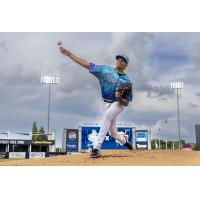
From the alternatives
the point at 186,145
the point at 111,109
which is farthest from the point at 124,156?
the point at 186,145

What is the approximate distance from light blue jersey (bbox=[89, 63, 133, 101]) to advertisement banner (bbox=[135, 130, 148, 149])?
19.5 feet

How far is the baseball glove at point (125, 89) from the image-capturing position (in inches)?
546

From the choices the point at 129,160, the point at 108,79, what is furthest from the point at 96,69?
the point at 129,160

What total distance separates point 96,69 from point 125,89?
119cm

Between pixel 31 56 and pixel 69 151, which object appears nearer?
pixel 31 56

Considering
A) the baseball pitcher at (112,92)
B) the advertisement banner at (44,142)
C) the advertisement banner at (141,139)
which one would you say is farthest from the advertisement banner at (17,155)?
the baseball pitcher at (112,92)

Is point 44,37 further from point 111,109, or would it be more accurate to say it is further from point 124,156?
point 124,156

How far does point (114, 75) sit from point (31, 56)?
3.49 meters

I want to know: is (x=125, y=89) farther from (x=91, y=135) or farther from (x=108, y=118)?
(x=91, y=135)

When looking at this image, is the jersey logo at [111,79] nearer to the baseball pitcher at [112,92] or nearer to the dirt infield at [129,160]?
the baseball pitcher at [112,92]

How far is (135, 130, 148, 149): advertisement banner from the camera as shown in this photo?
19.9 metres
